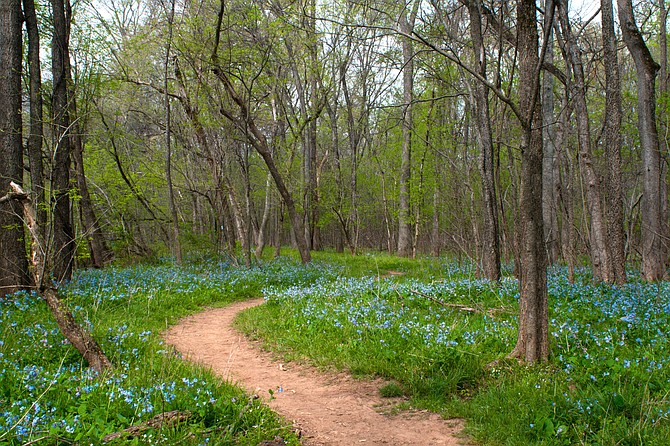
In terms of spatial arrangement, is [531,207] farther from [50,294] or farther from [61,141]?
[61,141]

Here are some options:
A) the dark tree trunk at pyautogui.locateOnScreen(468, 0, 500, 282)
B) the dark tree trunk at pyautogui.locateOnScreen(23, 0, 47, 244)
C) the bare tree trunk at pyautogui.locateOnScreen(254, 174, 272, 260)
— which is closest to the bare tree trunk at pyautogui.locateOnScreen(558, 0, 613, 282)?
the dark tree trunk at pyautogui.locateOnScreen(468, 0, 500, 282)

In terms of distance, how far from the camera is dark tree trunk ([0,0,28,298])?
24.7 ft

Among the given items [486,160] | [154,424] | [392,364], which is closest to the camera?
[154,424]

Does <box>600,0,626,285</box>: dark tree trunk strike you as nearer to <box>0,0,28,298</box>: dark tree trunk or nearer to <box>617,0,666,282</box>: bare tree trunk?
<box>617,0,666,282</box>: bare tree trunk

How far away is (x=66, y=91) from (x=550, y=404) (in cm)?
984

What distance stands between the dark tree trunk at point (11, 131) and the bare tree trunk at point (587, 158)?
29.4 feet

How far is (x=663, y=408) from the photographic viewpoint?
3.27 metres

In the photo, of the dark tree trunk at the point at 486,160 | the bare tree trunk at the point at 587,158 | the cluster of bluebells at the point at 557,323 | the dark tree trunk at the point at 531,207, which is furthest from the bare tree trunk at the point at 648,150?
the dark tree trunk at the point at 531,207

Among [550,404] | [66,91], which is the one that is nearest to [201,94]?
[66,91]

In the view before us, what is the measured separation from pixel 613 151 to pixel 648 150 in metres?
1.50

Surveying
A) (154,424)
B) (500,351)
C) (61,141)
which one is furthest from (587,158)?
(61,141)

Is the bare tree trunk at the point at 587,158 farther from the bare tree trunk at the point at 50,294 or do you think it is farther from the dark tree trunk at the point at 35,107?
the dark tree trunk at the point at 35,107

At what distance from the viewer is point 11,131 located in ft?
25.3

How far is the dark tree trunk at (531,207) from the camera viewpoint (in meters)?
4.32
